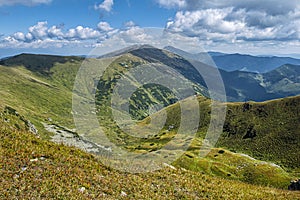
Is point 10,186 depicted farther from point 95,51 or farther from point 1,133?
point 95,51

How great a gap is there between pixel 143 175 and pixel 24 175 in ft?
27.2

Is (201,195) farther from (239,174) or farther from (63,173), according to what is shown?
(239,174)

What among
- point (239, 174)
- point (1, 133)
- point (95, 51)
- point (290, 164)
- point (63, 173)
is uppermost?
point (95, 51)

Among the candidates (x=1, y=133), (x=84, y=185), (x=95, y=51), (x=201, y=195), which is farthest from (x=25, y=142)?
(x=201, y=195)

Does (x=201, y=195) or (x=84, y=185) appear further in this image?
(x=201, y=195)

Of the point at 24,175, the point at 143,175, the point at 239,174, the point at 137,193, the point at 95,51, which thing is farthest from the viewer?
the point at 239,174

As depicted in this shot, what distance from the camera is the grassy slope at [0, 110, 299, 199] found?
Answer: 15312 mm

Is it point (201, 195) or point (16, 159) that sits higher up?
point (16, 159)

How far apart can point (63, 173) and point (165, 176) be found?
25.3 feet

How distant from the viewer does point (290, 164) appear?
6156 inches

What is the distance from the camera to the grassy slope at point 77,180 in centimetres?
1531

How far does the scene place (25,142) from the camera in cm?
2078

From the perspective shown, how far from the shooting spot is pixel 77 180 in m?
16.9

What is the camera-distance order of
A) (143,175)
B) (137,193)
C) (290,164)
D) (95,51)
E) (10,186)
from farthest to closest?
(290,164) < (95,51) < (143,175) < (137,193) < (10,186)
